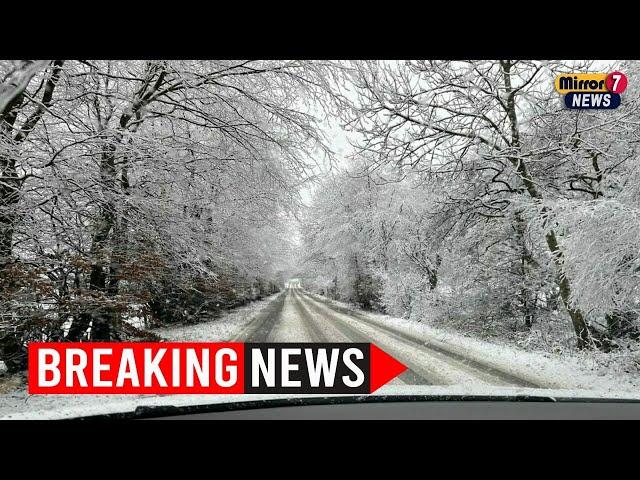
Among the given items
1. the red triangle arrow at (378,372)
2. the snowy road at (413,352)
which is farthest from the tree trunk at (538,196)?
the red triangle arrow at (378,372)

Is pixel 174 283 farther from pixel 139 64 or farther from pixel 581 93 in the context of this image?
pixel 581 93

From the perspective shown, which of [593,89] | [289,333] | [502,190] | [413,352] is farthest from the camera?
[502,190]

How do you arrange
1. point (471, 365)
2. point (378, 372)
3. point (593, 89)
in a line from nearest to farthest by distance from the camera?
point (378, 372) < point (593, 89) < point (471, 365)

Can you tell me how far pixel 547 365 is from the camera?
379 cm

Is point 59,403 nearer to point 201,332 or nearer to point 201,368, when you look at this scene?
point 201,368

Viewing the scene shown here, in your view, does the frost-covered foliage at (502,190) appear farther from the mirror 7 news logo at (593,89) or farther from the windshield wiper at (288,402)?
the windshield wiper at (288,402)

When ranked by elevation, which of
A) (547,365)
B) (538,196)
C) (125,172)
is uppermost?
(125,172)

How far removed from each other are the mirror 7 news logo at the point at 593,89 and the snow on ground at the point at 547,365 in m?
2.30

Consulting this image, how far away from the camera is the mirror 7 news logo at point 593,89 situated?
2568 mm

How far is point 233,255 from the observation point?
26.7 ft

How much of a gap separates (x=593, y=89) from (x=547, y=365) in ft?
9.67

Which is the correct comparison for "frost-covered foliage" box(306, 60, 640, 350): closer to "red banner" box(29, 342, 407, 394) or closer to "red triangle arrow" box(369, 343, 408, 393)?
"red triangle arrow" box(369, 343, 408, 393)

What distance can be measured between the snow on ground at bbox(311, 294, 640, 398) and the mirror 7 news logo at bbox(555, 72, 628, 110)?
2.30 m

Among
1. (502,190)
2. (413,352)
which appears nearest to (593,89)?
(502,190)
